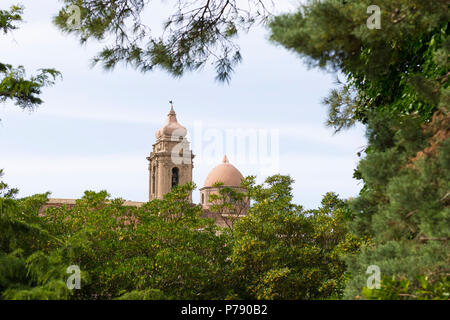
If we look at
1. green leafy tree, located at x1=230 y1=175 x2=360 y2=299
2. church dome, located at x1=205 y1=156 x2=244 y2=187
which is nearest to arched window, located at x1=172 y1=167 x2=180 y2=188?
church dome, located at x1=205 y1=156 x2=244 y2=187

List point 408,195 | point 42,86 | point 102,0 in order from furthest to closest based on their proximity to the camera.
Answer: point 42,86
point 102,0
point 408,195

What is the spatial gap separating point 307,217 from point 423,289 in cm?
1008

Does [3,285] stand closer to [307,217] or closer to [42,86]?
[42,86]

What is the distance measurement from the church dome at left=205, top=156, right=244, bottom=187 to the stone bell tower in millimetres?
2553

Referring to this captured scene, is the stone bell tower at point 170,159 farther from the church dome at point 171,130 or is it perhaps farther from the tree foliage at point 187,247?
the tree foliage at point 187,247

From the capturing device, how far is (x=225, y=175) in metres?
46.6

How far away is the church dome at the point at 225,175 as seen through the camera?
45938 mm

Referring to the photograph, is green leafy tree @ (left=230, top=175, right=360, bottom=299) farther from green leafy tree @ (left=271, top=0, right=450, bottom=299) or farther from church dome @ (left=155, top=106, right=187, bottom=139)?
church dome @ (left=155, top=106, right=187, bottom=139)

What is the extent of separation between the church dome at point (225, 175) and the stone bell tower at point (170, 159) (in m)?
2.55

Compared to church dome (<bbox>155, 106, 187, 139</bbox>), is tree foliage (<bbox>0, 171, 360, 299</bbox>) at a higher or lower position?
lower

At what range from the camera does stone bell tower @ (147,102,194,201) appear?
45.6 meters
